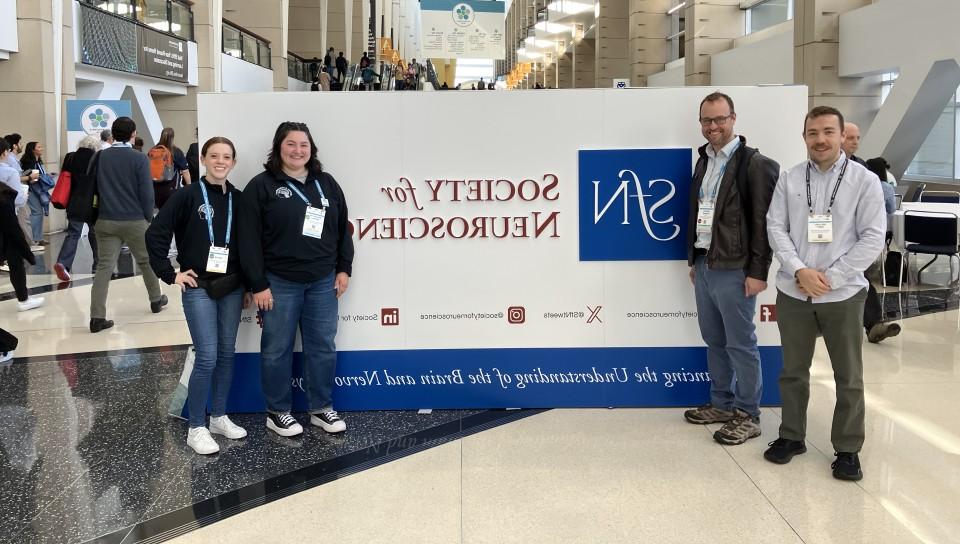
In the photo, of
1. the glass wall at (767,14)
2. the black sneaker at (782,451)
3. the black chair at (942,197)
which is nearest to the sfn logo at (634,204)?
the black sneaker at (782,451)

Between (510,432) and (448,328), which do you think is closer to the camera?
(510,432)

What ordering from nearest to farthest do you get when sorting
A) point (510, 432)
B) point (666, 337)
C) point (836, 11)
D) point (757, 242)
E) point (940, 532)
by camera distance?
point (940, 532)
point (757, 242)
point (510, 432)
point (666, 337)
point (836, 11)

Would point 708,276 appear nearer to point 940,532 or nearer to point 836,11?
point 940,532

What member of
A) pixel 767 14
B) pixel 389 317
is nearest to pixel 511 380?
pixel 389 317

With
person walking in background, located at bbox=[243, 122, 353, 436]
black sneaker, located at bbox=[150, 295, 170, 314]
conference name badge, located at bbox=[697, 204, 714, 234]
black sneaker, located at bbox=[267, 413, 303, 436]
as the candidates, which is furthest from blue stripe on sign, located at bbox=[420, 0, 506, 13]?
black sneaker, located at bbox=[267, 413, 303, 436]

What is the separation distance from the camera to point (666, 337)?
422cm

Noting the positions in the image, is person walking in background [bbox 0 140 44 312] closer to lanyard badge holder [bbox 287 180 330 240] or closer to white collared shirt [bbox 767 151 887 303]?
lanyard badge holder [bbox 287 180 330 240]

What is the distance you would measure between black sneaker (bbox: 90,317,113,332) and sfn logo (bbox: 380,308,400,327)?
11.0ft

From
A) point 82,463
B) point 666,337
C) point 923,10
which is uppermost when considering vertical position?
point 923,10

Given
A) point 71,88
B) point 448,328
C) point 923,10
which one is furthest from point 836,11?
point 71,88

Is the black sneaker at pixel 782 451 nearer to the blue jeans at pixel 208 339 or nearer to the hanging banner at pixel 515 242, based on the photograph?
the hanging banner at pixel 515 242

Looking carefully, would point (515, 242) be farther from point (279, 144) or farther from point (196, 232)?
point (196, 232)

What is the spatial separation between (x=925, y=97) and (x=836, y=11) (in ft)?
8.97

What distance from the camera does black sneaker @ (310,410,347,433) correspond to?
154 inches
